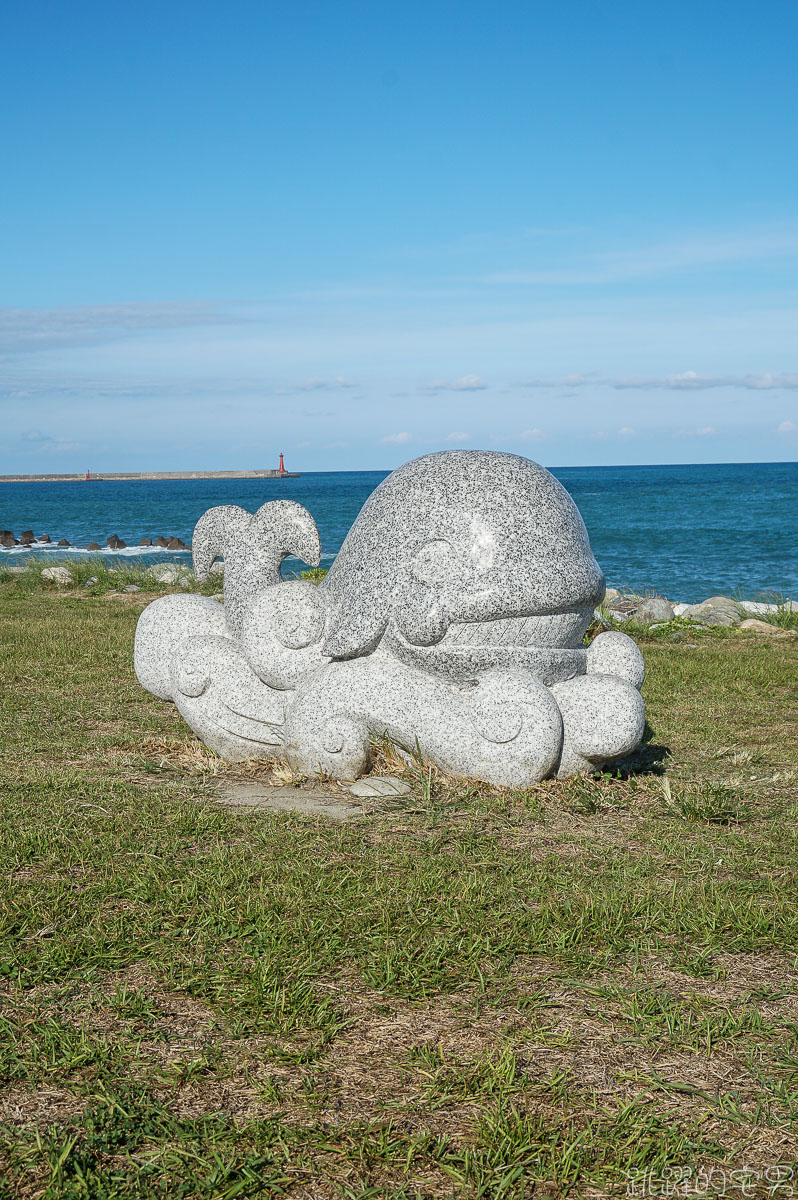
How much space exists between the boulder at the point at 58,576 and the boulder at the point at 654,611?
8591 millimetres

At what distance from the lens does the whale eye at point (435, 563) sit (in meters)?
5.31

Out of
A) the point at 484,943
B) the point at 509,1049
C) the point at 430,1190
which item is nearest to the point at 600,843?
the point at 484,943

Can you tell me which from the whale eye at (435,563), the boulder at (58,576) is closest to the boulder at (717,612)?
the whale eye at (435,563)

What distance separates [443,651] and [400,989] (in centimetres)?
228

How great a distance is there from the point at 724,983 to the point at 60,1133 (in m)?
2.13

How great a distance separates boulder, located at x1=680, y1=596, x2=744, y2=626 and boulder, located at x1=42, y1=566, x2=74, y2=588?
927 centimetres

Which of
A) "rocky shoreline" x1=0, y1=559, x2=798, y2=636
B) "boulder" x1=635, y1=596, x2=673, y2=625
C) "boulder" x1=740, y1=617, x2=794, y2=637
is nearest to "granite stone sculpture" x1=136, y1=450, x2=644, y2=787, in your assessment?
"rocky shoreline" x1=0, y1=559, x2=798, y2=636

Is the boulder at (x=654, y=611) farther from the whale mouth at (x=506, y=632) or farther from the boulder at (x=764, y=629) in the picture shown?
the whale mouth at (x=506, y=632)

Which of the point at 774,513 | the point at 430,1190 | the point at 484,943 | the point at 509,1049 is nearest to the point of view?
the point at 430,1190

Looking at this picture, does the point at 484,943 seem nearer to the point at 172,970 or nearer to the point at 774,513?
the point at 172,970

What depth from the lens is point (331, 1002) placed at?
321cm

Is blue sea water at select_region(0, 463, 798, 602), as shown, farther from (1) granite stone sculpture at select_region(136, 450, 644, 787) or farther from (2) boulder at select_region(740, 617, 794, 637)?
(1) granite stone sculpture at select_region(136, 450, 644, 787)

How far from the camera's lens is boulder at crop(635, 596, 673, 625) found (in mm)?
13209

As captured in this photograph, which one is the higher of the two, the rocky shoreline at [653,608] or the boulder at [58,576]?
the boulder at [58,576]
